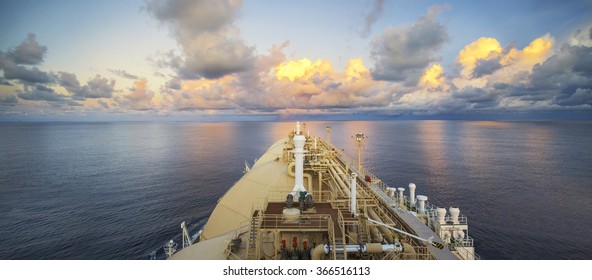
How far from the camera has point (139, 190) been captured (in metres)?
57.1

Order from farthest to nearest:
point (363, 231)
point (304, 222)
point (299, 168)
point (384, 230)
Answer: point (299, 168), point (384, 230), point (363, 231), point (304, 222)

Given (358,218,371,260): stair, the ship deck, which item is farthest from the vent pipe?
(358,218,371,260): stair

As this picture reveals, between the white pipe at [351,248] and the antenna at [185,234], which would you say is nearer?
the white pipe at [351,248]

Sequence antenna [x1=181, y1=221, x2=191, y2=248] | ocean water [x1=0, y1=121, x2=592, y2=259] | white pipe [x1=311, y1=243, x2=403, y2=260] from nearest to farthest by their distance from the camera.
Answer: white pipe [x1=311, y1=243, x2=403, y2=260] → antenna [x1=181, y1=221, x2=191, y2=248] → ocean water [x1=0, y1=121, x2=592, y2=259]

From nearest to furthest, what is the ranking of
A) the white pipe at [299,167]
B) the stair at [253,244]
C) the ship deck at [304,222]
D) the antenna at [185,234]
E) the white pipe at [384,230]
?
the ship deck at [304,222]
the stair at [253,244]
the white pipe at [384,230]
the antenna at [185,234]
the white pipe at [299,167]

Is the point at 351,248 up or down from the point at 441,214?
up

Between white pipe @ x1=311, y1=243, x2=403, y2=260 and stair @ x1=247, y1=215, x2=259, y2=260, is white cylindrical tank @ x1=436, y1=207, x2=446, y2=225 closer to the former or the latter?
white pipe @ x1=311, y1=243, x2=403, y2=260

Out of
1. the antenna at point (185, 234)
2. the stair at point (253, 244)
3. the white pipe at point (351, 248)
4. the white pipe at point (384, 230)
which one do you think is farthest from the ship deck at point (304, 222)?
the antenna at point (185, 234)

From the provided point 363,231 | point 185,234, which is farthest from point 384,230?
point 185,234

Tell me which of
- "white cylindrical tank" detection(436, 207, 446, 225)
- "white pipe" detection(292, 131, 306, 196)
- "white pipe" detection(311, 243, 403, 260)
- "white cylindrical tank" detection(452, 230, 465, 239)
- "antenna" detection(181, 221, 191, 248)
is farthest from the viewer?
"white cylindrical tank" detection(452, 230, 465, 239)

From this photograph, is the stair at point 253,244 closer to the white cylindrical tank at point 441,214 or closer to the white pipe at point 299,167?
the white pipe at point 299,167

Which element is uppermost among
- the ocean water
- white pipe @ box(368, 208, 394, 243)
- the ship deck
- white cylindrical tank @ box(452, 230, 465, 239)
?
the ship deck

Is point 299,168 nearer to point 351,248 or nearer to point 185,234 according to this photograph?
point 351,248
